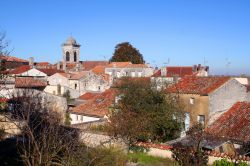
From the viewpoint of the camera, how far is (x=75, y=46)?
8225 centimetres

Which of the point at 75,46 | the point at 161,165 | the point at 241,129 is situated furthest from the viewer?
the point at 75,46

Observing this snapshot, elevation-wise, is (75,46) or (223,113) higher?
(75,46)

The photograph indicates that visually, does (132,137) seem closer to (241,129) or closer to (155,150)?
(155,150)

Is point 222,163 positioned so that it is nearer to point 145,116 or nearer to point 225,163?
point 225,163

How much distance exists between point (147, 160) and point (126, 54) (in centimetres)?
5868

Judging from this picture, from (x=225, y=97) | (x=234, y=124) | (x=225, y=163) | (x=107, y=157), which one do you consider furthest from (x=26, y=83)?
(x=225, y=163)

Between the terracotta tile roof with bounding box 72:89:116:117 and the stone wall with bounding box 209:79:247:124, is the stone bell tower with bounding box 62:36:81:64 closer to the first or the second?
the terracotta tile roof with bounding box 72:89:116:117

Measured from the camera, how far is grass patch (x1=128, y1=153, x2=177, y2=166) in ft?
71.5

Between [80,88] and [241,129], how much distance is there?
34524 millimetres

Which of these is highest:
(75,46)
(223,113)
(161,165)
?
(75,46)

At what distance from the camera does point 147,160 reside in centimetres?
2272

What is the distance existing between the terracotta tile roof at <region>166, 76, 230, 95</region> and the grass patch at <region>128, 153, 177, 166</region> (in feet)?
27.2

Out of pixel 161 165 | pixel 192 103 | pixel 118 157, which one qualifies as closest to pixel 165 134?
pixel 192 103

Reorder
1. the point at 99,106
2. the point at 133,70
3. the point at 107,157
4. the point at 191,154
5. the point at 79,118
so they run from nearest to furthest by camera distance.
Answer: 1. the point at 107,157
2. the point at 191,154
3. the point at 99,106
4. the point at 79,118
5. the point at 133,70
